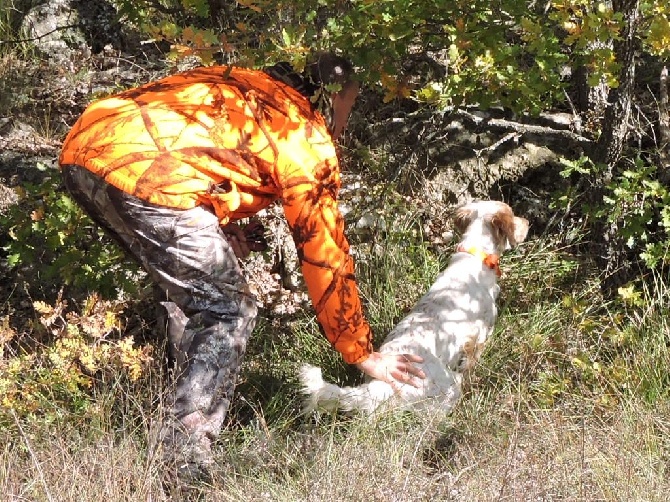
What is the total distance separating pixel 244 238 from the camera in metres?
3.74

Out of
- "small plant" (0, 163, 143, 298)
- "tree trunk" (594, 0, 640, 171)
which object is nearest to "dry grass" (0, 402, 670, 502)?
"small plant" (0, 163, 143, 298)

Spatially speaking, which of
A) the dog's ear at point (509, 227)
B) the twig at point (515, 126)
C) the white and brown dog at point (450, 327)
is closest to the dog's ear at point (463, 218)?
the white and brown dog at point (450, 327)

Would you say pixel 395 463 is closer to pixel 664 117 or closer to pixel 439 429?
pixel 439 429

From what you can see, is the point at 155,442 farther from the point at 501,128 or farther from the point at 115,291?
the point at 501,128

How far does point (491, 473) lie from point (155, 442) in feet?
3.62

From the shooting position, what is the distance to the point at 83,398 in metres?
3.50

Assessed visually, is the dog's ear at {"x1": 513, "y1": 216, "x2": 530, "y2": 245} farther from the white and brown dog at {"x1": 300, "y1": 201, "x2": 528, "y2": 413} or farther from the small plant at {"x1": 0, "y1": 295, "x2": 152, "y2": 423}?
the small plant at {"x1": 0, "y1": 295, "x2": 152, "y2": 423}

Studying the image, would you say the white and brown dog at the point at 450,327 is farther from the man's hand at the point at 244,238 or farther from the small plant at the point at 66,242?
the small plant at the point at 66,242

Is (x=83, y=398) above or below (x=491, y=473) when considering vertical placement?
below

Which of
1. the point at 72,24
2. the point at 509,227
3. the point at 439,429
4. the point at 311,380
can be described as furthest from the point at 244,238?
the point at 72,24

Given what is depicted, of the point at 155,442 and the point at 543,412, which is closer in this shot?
the point at 155,442

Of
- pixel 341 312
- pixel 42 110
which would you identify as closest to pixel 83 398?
pixel 341 312

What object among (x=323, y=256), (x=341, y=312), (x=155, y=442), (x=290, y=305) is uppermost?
(x=323, y=256)

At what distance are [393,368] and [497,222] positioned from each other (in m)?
1.20
